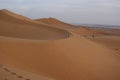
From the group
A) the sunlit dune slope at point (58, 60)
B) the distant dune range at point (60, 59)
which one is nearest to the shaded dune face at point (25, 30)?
the distant dune range at point (60, 59)

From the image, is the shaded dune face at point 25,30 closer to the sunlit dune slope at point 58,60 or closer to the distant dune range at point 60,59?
the distant dune range at point 60,59

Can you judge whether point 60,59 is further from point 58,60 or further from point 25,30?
point 25,30

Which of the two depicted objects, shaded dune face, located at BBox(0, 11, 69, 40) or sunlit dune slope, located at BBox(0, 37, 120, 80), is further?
shaded dune face, located at BBox(0, 11, 69, 40)

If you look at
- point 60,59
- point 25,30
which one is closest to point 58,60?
point 60,59

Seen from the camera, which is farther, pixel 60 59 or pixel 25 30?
pixel 25 30

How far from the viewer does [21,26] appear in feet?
67.2

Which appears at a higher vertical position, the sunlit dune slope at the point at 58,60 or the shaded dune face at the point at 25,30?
the shaded dune face at the point at 25,30

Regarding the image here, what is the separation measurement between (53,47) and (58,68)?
215cm

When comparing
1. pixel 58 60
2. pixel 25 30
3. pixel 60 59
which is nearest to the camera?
pixel 58 60

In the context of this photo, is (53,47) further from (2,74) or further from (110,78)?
(2,74)

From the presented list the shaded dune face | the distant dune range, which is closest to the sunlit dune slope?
the distant dune range

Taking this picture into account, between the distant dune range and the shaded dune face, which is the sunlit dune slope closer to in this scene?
the distant dune range

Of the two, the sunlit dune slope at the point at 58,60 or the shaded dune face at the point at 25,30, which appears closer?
the sunlit dune slope at the point at 58,60

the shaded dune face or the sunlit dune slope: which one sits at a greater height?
the shaded dune face
